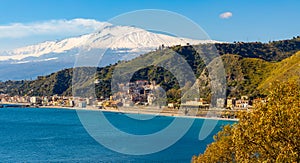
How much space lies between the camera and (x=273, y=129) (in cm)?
663

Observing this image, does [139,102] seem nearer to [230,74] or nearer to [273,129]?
[230,74]

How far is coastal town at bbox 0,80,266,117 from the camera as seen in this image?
66.3 metres

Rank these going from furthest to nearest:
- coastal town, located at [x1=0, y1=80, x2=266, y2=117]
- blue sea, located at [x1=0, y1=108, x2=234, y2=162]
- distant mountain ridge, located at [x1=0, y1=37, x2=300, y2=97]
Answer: distant mountain ridge, located at [x1=0, y1=37, x2=300, y2=97]
coastal town, located at [x1=0, y1=80, x2=266, y2=117]
blue sea, located at [x1=0, y1=108, x2=234, y2=162]

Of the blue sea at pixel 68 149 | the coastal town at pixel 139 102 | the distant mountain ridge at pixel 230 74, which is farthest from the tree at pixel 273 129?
the coastal town at pixel 139 102

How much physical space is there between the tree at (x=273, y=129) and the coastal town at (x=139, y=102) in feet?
147

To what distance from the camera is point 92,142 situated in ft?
134

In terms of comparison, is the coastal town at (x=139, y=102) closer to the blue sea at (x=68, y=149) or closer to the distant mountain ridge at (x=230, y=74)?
the distant mountain ridge at (x=230, y=74)

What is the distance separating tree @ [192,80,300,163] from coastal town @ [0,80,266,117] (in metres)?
44.7

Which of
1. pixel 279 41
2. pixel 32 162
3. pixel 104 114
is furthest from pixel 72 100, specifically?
pixel 32 162

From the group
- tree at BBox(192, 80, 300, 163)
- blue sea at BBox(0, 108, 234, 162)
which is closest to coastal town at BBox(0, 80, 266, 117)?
blue sea at BBox(0, 108, 234, 162)

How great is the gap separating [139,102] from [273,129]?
72.6 metres

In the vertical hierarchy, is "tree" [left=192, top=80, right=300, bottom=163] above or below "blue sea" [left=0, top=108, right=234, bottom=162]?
above

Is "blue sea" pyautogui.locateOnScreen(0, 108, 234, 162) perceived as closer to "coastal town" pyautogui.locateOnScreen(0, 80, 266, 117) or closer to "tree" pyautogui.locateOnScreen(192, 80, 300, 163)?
"coastal town" pyautogui.locateOnScreen(0, 80, 266, 117)

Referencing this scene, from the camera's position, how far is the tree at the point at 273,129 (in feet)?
21.6
